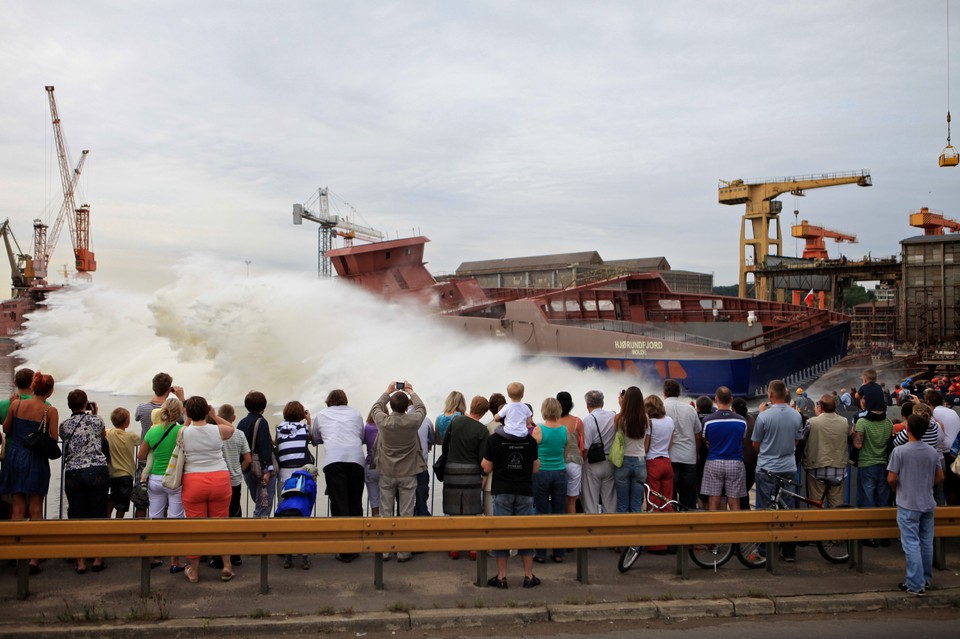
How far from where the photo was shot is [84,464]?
6496mm

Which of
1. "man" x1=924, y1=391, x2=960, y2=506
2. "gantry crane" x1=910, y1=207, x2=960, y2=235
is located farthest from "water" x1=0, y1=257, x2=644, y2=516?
"gantry crane" x1=910, y1=207, x2=960, y2=235

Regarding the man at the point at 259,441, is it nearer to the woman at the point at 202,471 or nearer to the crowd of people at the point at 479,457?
the crowd of people at the point at 479,457

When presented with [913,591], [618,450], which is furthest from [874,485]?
[618,450]

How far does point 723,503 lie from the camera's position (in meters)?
7.47

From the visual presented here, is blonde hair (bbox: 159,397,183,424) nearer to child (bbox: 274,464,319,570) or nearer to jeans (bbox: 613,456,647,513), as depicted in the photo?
child (bbox: 274,464,319,570)

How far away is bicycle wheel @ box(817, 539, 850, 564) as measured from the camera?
22.8ft

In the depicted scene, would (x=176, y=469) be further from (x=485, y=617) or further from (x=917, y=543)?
(x=917, y=543)

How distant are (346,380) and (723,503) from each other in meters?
18.1

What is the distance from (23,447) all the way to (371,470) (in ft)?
10.3

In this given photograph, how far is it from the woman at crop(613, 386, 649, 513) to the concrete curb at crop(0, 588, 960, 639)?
56.1 inches

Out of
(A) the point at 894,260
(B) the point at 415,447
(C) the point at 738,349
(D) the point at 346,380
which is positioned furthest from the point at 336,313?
(A) the point at 894,260

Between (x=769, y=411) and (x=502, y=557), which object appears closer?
(x=502, y=557)

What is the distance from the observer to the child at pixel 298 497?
6.54 meters

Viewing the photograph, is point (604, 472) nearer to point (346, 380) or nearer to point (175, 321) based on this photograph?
point (346, 380)
